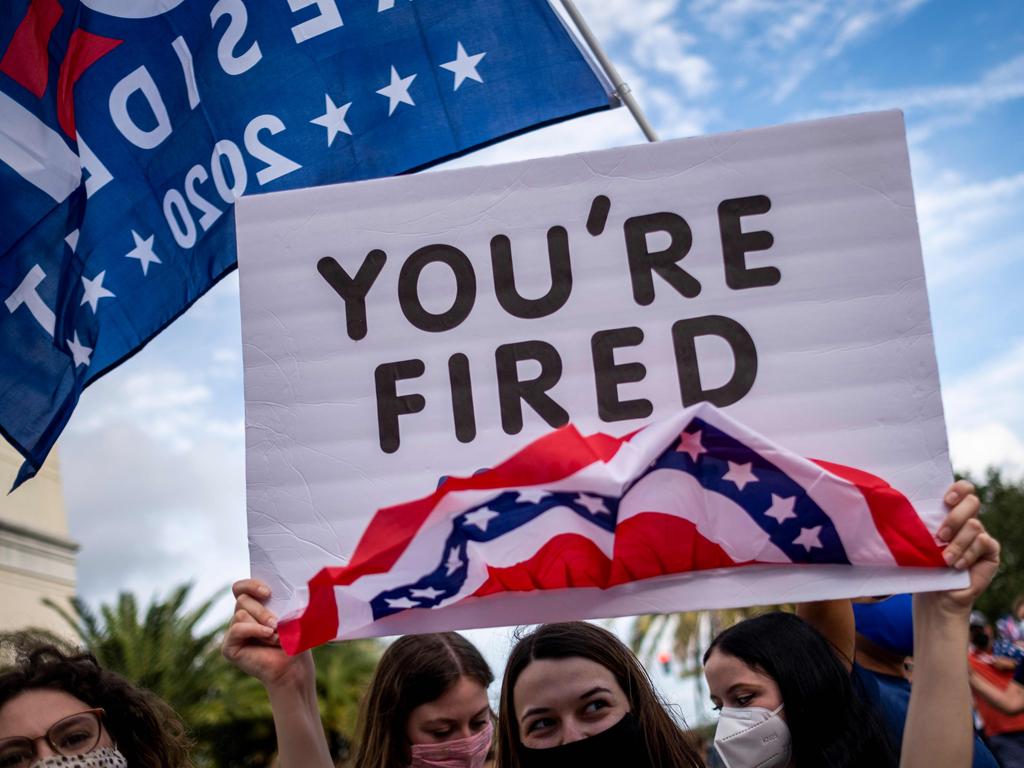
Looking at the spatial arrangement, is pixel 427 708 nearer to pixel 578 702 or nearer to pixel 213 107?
pixel 578 702

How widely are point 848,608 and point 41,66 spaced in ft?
11.2

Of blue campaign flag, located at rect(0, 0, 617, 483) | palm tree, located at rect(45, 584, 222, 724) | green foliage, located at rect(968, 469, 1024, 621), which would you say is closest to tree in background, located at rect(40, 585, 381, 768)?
palm tree, located at rect(45, 584, 222, 724)

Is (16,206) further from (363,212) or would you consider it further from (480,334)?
(480,334)

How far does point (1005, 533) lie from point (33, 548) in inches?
1172

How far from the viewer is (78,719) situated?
3.27 meters

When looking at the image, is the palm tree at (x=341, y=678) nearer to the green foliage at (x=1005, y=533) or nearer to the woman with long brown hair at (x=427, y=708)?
the green foliage at (x=1005, y=533)

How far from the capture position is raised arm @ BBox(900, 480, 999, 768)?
93.1 inches

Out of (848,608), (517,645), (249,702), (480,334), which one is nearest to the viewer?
(480,334)

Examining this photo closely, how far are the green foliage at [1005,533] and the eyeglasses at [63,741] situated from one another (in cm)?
3548

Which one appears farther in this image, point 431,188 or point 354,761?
point 354,761

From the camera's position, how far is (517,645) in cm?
338

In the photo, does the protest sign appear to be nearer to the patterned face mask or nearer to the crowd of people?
the crowd of people

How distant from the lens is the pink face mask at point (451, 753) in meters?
3.48

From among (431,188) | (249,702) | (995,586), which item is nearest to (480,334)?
(431,188)
